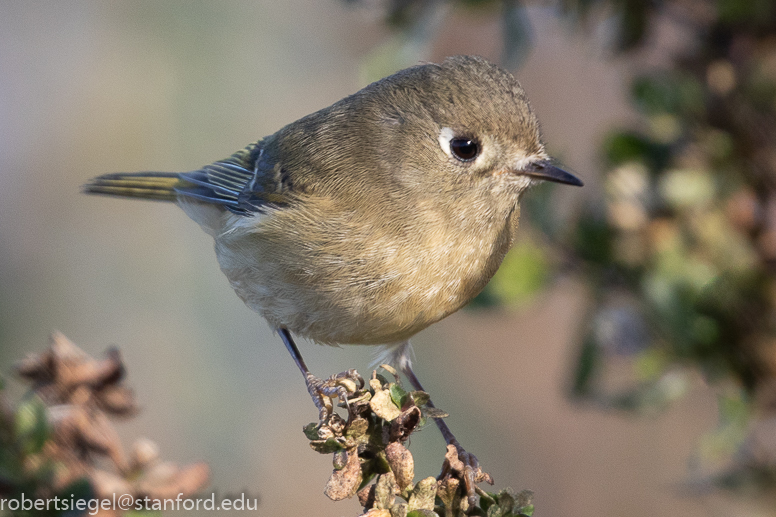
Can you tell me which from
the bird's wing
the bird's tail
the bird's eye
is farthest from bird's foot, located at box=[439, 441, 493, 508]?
the bird's tail

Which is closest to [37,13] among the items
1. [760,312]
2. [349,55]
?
[349,55]

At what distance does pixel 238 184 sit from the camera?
2938 mm

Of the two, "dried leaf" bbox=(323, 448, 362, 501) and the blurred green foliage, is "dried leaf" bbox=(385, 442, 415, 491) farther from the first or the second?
the blurred green foliage

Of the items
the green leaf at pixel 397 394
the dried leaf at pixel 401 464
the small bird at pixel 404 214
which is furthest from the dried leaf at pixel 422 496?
the small bird at pixel 404 214

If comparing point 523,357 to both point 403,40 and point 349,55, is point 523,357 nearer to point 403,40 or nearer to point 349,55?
point 349,55

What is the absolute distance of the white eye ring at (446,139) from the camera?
2193mm

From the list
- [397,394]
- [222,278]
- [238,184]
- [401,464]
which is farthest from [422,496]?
[222,278]

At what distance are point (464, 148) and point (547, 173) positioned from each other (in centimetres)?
24

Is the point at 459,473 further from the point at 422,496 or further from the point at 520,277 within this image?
the point at 520,277

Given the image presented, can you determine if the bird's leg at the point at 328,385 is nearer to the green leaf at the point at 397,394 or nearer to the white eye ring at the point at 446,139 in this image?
the green leaf at the point at 397,394

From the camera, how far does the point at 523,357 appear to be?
14.6 feet

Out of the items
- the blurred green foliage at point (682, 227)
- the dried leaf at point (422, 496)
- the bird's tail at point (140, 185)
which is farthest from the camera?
the bird's tail at point (140, 185)

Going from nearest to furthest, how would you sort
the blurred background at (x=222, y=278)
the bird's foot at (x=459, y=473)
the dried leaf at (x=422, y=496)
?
1. the dried leaf at (x=422, y=496)
2. the bird's foot at (x=459, y=473)
3. the blurred background at (x=222, y=278)

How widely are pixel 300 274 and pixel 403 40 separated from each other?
28.0 inches
